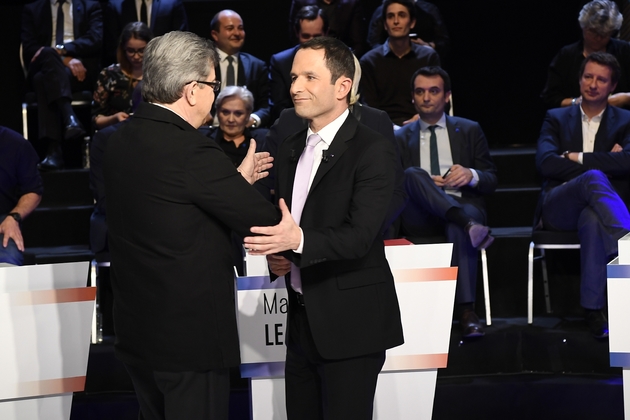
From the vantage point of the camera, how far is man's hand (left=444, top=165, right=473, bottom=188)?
4836mm

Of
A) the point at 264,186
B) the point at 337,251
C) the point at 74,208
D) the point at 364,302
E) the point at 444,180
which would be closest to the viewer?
the point at 337,251

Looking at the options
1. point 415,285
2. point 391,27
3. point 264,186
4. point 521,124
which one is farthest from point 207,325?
point 521,124

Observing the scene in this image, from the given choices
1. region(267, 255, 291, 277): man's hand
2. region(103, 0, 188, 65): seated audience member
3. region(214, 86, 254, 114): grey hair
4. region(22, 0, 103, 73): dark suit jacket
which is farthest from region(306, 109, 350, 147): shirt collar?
region(22, 0, 103, 73): dark suit jacket

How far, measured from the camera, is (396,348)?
3365 mm

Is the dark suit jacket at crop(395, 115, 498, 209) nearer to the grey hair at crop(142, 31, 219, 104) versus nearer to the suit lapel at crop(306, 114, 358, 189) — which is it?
the suit lapel at crop(306, 114, 358, 189)

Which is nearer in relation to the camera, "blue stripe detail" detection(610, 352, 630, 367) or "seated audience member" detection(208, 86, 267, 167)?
"blue stripe detail" detection(610, 352, 630, 367)

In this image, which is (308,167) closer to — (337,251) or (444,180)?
(337,251)

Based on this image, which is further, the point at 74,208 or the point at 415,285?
the point at 74,208

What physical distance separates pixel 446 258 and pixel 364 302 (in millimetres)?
883

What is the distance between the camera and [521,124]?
6891mm

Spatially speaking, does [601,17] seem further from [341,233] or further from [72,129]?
[341,233]

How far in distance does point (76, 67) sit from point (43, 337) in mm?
3455

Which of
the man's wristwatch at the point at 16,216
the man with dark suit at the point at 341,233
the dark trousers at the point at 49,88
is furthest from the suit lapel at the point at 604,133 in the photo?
the dark trousers at the point at 49,88

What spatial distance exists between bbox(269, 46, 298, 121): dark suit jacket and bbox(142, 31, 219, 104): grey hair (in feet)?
11.9
